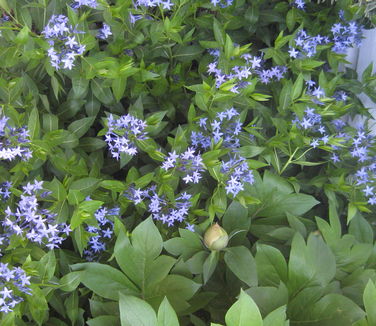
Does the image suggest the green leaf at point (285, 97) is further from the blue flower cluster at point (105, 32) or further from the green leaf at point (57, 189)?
the green leaf at point (57, 189)

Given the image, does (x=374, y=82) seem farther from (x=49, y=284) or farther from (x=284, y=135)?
(x=49, y=284)

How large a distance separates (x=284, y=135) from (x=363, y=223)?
0.26 meters

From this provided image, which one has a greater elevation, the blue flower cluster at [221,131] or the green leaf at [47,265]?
the blue flower cluster at [221,131]

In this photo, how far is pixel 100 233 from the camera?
93 centimetres

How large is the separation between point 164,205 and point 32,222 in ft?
0.80

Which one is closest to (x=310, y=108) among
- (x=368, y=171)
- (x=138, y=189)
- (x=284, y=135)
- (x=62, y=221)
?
(x=284, y=135)

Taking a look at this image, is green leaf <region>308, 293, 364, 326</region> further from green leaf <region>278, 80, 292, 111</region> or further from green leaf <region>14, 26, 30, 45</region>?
green leaf <region>14, 26, 30, 45</region>

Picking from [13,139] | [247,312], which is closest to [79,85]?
[13,139]

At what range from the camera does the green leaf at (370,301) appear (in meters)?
0.69

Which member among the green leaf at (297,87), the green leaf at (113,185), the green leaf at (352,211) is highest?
the green leaf at (297,87)

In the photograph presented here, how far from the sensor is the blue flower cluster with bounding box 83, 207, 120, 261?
2.73 ft

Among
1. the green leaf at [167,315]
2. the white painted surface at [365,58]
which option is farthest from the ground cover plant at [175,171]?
the white painted surface at [365,58]

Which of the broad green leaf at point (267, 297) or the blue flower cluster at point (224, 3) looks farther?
the blue flower cluster at point (224, 3)

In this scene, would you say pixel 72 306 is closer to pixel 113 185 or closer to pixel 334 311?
pixel 113 185
